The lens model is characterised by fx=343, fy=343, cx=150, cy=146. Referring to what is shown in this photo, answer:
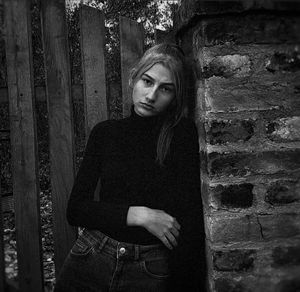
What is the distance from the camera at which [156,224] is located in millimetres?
1618

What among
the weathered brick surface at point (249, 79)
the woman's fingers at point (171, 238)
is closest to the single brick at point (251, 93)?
the weathered brick surface at point (249, 79)

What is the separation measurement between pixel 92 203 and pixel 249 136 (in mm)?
816

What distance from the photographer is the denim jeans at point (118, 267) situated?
163 cm

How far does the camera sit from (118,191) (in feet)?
5.64

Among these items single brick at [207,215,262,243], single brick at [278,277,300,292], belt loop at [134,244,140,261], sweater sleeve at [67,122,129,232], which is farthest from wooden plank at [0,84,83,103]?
single brick at [278,277,300,292]

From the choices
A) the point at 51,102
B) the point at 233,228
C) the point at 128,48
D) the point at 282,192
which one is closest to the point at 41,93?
the point at 51,102

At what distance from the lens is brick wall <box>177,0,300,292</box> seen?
155 cm

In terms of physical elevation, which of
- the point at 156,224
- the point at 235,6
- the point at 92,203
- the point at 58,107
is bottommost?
the point at 156,224

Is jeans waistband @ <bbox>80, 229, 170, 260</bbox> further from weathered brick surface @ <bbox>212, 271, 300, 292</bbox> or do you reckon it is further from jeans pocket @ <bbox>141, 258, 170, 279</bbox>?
weathered brick surface @ <bbox>212, 271, 300, 292</bbox>

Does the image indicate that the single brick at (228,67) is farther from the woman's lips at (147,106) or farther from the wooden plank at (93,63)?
the wooden plank at (93,63)

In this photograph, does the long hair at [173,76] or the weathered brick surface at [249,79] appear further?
the long hair at [173,76]

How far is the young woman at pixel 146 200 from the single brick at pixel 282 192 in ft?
1.12

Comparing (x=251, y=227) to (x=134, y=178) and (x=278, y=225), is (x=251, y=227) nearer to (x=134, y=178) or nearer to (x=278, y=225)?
(x=278, y=225)

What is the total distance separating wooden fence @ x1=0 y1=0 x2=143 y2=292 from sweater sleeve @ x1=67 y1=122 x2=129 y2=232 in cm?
18
